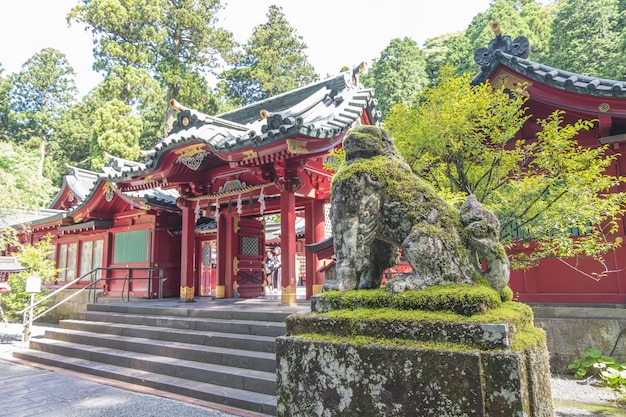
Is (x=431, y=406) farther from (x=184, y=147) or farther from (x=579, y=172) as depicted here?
(x=184, y=147)

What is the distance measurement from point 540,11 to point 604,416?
109 feet

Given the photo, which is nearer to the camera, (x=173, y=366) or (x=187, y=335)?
(x=173, y=366)

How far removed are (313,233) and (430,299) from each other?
23.5 ft

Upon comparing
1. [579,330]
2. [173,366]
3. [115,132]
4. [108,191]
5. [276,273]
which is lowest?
[173,366]

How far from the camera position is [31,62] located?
31.6 meters

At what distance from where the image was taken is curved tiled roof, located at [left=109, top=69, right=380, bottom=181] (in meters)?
7.11

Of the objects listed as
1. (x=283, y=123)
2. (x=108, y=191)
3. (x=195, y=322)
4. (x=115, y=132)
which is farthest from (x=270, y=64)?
(x=195, y=322)

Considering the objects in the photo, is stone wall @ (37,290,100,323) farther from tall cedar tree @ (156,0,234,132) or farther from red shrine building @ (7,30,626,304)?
tall cedar tree @ (156,0,234,132)

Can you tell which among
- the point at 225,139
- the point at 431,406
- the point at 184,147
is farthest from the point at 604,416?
the point at 184,147

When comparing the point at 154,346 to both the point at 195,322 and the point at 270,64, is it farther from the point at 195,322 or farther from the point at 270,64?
the point at 270,64

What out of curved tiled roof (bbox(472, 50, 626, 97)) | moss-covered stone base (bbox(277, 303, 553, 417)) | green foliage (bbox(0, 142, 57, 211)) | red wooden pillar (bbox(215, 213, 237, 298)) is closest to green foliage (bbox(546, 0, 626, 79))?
curved tiled roof (bbox(472, 50, 626, 97))

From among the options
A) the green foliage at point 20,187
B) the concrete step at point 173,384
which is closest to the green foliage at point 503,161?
the concrete step at point 173,384

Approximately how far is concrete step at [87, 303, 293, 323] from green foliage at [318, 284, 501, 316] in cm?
395

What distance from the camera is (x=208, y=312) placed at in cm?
715
